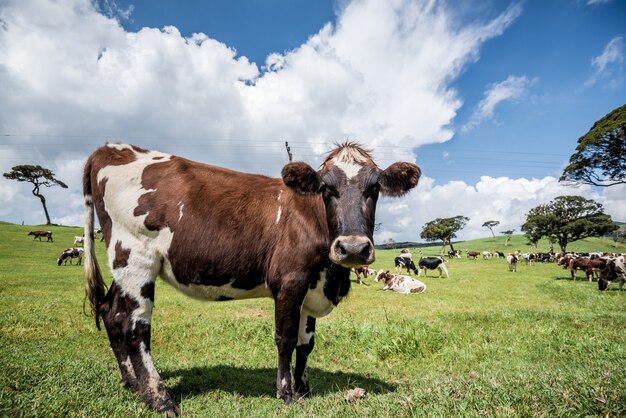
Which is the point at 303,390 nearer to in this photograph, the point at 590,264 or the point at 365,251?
the point at 365,251

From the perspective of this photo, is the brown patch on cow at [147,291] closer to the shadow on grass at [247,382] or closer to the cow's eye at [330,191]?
the shadow on grass at [247,382]

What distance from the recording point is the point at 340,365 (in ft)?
20.9

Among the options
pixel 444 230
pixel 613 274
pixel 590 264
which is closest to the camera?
pixel 613 274

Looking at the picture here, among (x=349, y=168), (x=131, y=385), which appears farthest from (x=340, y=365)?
(x=349, y=168)

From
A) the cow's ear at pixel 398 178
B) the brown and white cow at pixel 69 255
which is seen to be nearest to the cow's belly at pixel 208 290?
the cow's ear at pixel 398 178

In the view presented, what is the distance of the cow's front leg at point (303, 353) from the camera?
4.82m

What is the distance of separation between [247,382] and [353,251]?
3059 mm

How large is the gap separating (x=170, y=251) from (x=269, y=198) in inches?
58.9

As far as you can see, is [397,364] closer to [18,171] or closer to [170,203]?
[170,203]

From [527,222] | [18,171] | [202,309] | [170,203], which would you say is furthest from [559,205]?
[18,171]

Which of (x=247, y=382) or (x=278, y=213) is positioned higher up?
(x=278, y=213)

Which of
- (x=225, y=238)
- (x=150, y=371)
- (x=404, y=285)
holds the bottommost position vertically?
(x=404, y=285)

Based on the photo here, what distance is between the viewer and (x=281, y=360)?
14.5ft

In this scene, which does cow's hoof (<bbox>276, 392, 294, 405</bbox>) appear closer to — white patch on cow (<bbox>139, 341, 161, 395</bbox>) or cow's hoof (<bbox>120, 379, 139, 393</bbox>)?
white patch on cow (<bbox>139, 341, 161, 395</bbox>)
